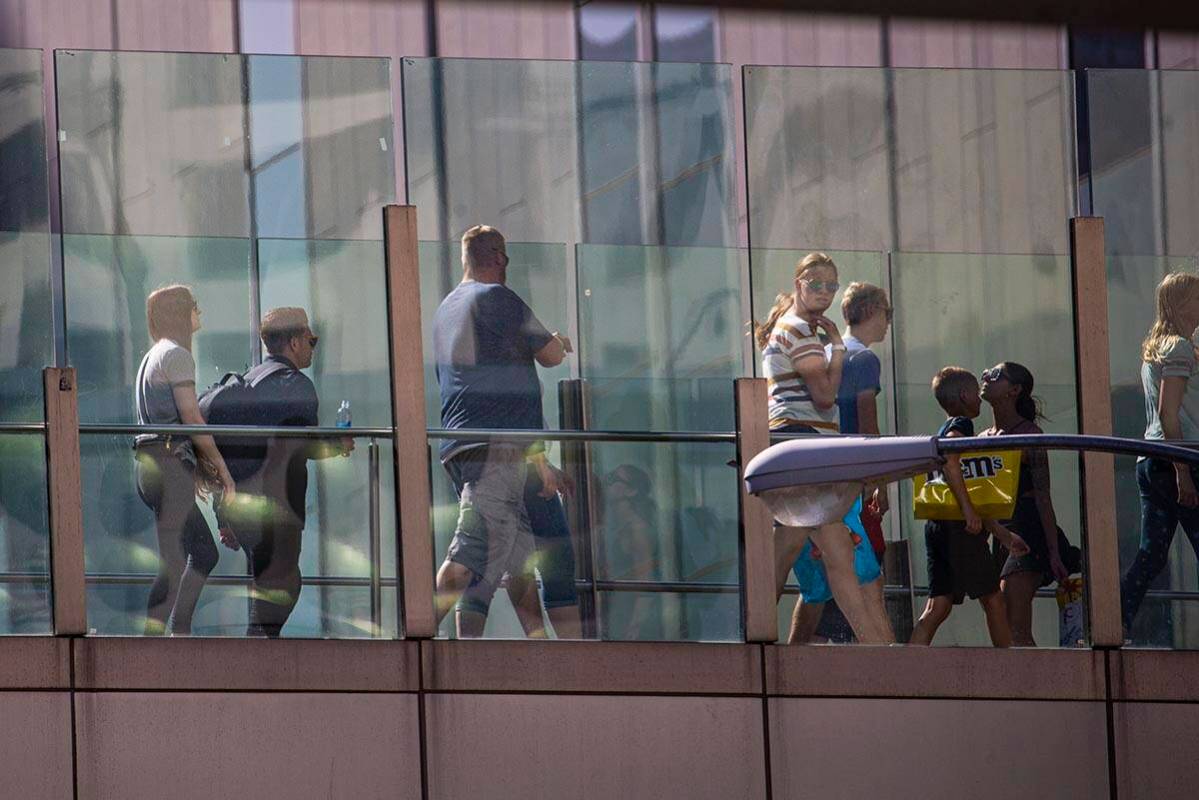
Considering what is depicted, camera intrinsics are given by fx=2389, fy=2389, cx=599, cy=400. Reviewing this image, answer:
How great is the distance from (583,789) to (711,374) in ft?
5.85

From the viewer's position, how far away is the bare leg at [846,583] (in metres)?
9.70

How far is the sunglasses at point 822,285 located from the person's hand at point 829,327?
0.39 ft

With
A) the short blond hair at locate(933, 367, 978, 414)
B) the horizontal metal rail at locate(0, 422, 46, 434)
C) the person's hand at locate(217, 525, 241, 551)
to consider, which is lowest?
the person's hand at locate(217, 525, 241, 551)

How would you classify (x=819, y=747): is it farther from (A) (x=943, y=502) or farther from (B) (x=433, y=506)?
(B) (x=433, y=506)

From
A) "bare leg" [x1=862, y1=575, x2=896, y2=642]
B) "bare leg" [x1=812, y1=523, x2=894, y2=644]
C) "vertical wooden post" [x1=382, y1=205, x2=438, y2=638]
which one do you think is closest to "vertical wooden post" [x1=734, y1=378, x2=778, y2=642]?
"bare leg" [x1=812, y1=523, x2=894, y2=644]

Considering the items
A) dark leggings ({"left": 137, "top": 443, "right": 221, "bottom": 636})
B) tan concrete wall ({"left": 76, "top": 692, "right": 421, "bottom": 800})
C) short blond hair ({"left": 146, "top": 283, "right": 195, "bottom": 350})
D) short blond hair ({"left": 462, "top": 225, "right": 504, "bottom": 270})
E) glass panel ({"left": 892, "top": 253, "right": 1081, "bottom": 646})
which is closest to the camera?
tan concrete wall ({"left": 76, "top": 692, "right": 421, "bottom": 800})

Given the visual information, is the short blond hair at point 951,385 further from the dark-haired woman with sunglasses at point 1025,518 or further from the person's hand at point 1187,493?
the person's hand at point 1187,493

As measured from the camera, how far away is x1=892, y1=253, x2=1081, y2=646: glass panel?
9898 mm

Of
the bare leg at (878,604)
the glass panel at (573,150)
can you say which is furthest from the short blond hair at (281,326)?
the bare leg at (878,604)

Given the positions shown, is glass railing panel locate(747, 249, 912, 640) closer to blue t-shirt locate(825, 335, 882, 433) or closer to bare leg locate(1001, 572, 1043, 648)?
blue t-shirt locate(825, 335, 882, 433)

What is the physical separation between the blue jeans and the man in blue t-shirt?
2457mm

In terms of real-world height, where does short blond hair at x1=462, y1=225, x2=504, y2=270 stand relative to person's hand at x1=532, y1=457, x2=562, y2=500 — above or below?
above

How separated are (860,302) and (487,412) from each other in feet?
5.29

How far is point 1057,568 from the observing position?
32.7 ft
